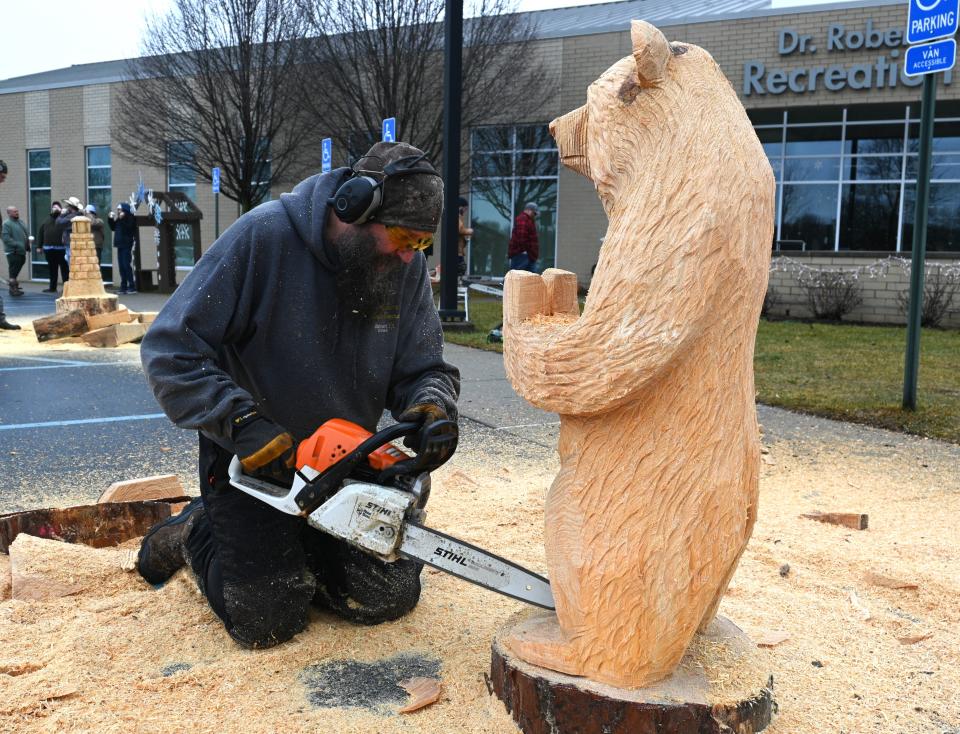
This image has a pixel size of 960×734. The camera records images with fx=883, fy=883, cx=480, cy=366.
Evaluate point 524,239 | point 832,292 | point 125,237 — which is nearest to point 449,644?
point 524,239

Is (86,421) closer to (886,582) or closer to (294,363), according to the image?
(294,363)

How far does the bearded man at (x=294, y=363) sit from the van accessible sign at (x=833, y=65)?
1350 centimetres

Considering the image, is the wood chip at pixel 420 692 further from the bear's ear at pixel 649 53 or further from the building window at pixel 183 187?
the building window at pixel 183 187

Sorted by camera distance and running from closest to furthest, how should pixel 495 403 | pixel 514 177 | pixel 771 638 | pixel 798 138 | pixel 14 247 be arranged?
pixel 771 638 < pixel 495 403 < pixel 798 138 < pixel 14 247 < pixel 514 177

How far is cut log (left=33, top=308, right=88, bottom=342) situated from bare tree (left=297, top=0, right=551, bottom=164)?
Answer: 27.9ft

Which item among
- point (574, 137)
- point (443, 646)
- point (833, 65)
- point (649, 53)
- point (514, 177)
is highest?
point (833, 65)

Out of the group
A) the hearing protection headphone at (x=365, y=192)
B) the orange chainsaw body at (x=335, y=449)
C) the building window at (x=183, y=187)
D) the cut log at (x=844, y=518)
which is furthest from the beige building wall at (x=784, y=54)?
the orange chainsaw body at (x=335, y=449)

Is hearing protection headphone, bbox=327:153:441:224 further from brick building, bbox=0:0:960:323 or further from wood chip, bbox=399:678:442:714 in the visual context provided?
brick building, bbox=0:0:960:323

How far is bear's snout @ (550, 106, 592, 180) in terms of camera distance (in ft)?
6.39

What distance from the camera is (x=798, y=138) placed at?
1516 centimetres

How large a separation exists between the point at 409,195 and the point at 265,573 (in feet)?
3.72

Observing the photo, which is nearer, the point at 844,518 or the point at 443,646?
the point at 443,646

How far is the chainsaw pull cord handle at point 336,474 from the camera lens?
2078 mm

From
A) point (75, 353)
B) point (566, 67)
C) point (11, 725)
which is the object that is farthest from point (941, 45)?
point (566, 67)
